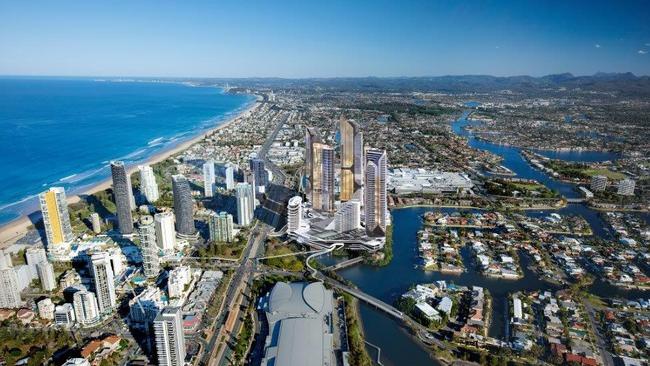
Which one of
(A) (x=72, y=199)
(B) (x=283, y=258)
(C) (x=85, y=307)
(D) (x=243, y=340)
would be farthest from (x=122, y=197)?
(D) (x=243, y=340)

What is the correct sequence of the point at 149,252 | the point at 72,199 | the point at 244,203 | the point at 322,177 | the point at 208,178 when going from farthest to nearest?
the point at 72,199 < the point at 208,178 < the point at 322,177 < the point at 244,203 < the point at 149,252

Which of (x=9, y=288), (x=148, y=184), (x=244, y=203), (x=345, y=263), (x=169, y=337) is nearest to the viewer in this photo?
(x=169, y=337)

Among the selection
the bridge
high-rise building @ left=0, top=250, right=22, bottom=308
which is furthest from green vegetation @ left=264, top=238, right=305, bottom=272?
high-rise building @ left=0, top=250, right=22, bottom=308

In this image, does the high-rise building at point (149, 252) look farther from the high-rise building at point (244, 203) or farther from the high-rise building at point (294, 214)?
the high-rise building at point (294, 214)

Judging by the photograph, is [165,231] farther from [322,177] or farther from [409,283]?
[409,283]

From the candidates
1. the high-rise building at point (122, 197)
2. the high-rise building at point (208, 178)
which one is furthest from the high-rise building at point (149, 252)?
the high-rise building at point (208, 178)

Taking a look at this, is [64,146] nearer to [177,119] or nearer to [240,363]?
[177,119]

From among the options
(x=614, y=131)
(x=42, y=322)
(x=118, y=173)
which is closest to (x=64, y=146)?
(x=118, y=173)
